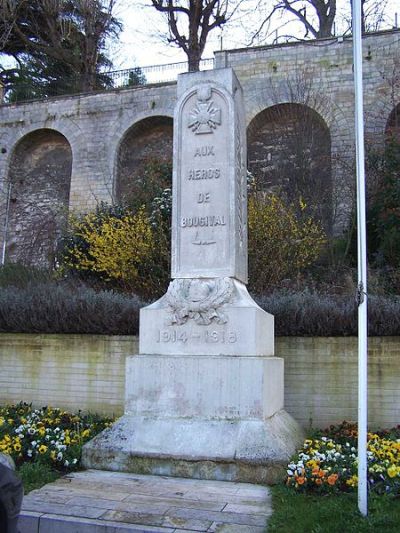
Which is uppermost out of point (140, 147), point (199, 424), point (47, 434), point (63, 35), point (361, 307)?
point (63, 35)

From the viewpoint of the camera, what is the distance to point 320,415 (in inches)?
304

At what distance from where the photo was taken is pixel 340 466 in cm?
509

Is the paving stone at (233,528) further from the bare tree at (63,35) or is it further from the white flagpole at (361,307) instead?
the bare tree at (63,35)

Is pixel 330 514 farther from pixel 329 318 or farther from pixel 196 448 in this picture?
pixel 329 318

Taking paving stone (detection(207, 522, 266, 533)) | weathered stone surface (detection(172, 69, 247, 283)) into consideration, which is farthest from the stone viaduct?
paving stone (detection(207, 522, 266, 533))

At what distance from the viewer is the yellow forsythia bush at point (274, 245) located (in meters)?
11.5

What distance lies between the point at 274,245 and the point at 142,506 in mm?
8044

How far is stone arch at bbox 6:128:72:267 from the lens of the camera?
21422mm

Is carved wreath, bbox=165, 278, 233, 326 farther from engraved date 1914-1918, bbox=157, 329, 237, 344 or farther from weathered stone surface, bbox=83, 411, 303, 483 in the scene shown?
weathered stone surface, bbox=83, 411, 303, 483

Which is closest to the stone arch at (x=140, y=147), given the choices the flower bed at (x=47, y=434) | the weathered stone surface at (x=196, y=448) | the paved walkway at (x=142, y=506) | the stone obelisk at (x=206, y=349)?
the flower bed at (x=47, y=434)

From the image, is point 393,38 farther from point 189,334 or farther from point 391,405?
point 189,334

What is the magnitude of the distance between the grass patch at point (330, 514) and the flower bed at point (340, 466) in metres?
0.12

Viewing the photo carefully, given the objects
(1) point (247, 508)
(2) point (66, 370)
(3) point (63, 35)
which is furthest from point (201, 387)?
(3) point (63, 35)

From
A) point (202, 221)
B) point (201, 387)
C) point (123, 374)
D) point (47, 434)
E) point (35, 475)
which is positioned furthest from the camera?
point (123, 374)
